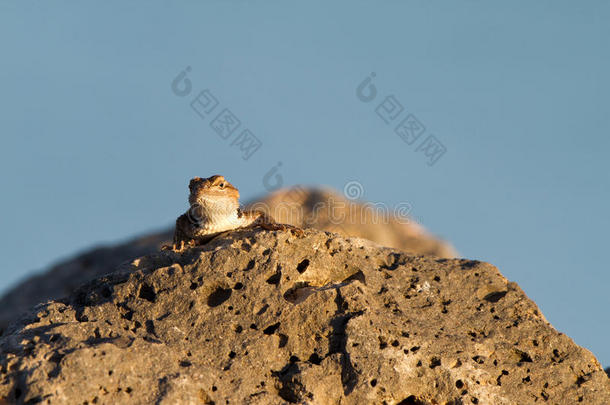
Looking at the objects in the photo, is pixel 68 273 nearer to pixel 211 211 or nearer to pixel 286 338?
pixel 211 211

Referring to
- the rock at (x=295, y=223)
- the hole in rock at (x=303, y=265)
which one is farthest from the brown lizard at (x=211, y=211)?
the rock at (x=295, y=223)

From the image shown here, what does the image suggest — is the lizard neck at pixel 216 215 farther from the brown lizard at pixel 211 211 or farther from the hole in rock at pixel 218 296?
the hole in rock at pixel 218 296

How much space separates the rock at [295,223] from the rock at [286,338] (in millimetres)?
23214

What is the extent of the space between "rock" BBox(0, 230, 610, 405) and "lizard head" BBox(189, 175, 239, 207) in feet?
5.56

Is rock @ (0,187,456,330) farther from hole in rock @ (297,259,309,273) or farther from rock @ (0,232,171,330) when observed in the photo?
hole in rock @ (297,259,309,273)

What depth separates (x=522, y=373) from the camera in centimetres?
953

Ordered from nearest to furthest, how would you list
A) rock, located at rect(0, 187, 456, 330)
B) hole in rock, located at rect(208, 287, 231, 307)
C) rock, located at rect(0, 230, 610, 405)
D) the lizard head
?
rock, located at rect(0, 230, 610, 405) < hole in rock, located at rect(208, 287, 231, 307) < the lizard head < rock, located at rect(0, 187, 456, 330)

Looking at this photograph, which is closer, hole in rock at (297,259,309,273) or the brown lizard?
hole in rock at (297,259,309,273)

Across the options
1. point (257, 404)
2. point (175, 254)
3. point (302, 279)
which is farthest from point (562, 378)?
point (175, 254)

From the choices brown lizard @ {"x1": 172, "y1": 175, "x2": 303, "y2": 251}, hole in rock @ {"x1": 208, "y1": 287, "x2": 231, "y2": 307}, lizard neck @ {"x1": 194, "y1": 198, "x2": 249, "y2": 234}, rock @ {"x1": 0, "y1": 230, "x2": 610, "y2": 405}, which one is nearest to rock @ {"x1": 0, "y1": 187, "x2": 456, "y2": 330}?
brown lizard @ {"x1": 172, "y1": 175, "x2": 303, "y2": 251}

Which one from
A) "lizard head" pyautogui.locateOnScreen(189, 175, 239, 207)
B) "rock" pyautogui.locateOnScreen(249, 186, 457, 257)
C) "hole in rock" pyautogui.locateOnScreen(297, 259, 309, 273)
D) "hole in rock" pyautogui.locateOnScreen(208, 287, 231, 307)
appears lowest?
"hole in rock" pyautogui.locateOnScreen(208, 287, 231, 307)

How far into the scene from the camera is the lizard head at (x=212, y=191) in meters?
12.0

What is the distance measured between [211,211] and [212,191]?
34 cm

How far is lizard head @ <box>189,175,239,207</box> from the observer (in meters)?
12.0
